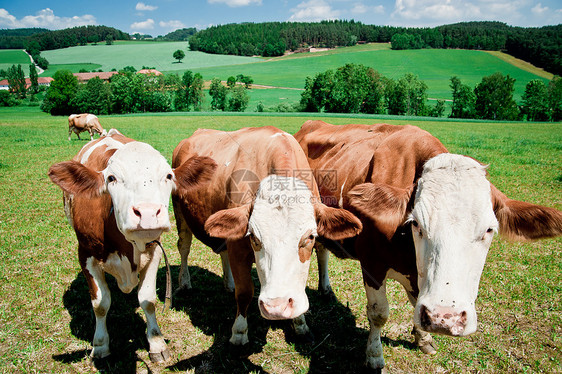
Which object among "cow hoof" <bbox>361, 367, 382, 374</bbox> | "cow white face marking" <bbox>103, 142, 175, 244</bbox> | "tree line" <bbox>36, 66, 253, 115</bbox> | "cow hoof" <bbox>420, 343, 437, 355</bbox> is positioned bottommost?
"cow hoof" <bbox>361, 367, 382, 374</bbox>

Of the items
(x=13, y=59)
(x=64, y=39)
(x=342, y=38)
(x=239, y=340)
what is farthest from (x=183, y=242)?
(x=64, y=39)

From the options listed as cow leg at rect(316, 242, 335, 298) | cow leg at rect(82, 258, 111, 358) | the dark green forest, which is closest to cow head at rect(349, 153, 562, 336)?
cow leg at rect(316, 242, 335, 298)

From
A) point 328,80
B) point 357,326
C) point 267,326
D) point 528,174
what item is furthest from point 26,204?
point 328,80

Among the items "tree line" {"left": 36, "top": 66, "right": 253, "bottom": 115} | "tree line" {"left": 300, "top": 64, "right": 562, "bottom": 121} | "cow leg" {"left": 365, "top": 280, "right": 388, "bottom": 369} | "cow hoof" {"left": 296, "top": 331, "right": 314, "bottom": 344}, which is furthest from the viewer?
"tree line" {"left": 36, "top": 66, "right": 253, "bottom": 115}

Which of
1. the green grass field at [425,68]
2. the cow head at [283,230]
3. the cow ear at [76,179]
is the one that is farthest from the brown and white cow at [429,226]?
the green grass field at [425,68]

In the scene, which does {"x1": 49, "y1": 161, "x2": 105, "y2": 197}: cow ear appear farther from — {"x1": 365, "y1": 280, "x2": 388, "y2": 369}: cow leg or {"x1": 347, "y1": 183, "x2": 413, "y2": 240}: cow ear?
{"x1": 365, "y1": 280, "x2": 388, "y2": 369}: cow leg

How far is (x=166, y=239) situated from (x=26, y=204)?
504 cm

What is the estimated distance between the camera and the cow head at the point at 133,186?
2.93 meters

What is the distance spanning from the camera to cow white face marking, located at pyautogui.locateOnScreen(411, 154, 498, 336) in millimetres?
2342

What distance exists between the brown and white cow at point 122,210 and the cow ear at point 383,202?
1714mm

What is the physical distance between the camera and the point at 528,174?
13.5 m

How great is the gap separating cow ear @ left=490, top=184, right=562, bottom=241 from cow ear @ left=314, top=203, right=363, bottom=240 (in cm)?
113

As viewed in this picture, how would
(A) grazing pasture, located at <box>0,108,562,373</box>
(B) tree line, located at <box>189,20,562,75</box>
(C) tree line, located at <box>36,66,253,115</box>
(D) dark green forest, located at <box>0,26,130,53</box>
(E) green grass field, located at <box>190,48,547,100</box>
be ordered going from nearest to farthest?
(A) grazing pasture, located at <box>0,108,562,373</box> → (C) tree line, located at <box>36,66,253,115</box> → (E) green grass field, located at <box>190,48,547,100</box> → (B) tree line, located at <box>189,20,562,75</box> → (D) dark green forest, located at <box>0,26,130,53</box>

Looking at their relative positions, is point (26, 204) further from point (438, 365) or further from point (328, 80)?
point (328, 80)
